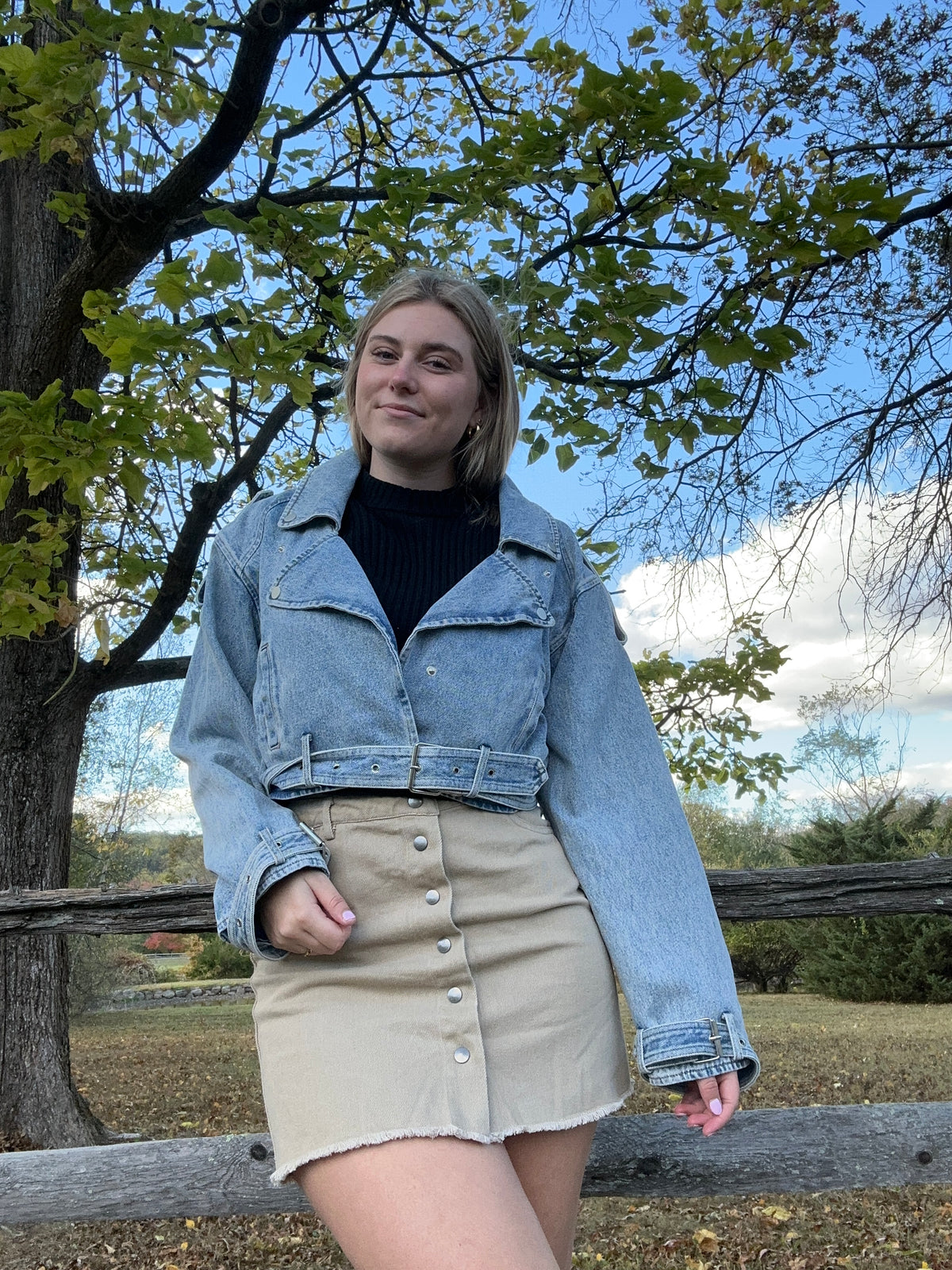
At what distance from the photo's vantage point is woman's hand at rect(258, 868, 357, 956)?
157cm

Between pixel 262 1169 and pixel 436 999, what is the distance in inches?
75.8

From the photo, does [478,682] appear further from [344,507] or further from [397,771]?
[344,507]

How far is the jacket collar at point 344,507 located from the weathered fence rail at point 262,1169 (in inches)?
75.4

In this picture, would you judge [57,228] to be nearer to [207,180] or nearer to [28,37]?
[28,37]

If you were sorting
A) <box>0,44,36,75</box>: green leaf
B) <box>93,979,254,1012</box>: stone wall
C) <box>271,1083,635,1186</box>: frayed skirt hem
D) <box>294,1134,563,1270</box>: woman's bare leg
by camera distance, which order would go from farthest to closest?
<box>93,979,254,1012</box>: stone wall, <box>0,44,36,75</box>: green leaf, <box>271,1083,635,1186</box>: frayed skirt hem, <box>294,1134,563,1270</box>: woman's bare leg

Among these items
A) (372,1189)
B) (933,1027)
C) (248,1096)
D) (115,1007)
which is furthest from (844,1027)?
(115,1007)

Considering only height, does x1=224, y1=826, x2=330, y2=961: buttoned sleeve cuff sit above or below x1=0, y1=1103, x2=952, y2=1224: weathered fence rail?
above

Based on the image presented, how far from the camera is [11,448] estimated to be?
14.1ft

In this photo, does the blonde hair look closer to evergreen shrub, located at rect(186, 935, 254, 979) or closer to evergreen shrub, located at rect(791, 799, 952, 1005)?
evergreen shrub, located at rect(791, 799, 952, 1005)

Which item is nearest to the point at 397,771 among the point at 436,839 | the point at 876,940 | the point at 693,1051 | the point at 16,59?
the point at 436,839

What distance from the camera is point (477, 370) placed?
218 cm

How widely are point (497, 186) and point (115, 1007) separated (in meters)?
18.5

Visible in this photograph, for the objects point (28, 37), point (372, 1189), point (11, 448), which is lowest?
point (372, 1189)

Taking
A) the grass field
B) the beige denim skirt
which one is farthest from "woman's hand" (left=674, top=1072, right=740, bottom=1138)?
the grass field
